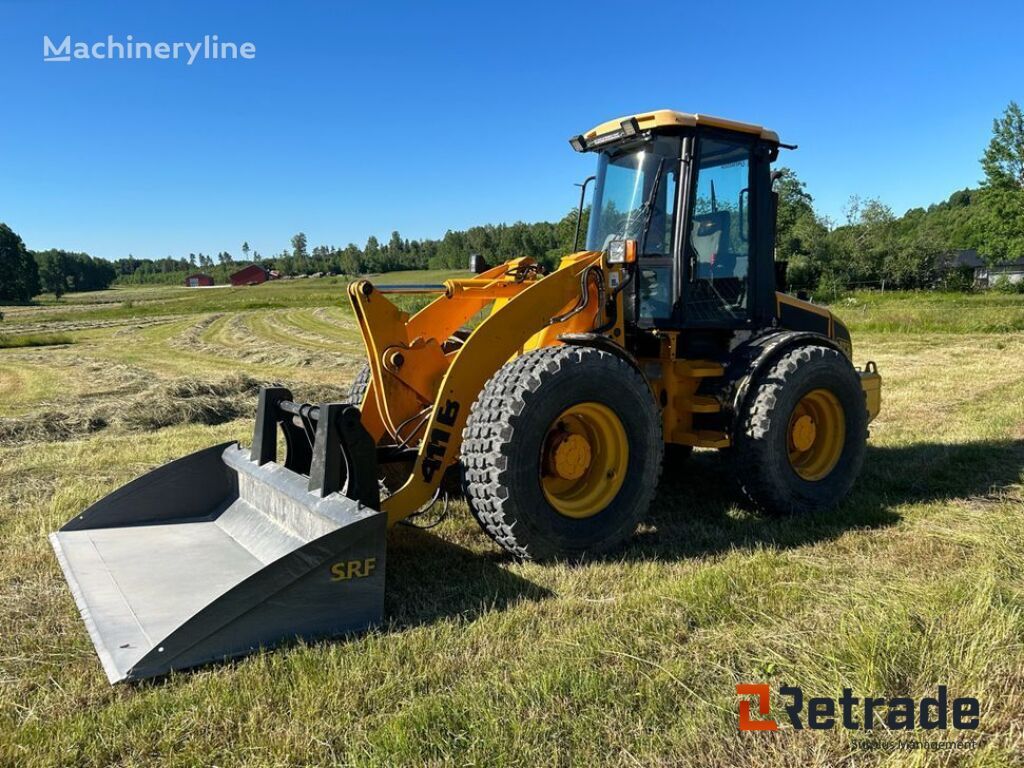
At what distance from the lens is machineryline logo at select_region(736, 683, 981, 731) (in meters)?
2.64

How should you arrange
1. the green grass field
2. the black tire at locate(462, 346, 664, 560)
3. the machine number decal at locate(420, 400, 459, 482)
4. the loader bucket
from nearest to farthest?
1. the green grass field
2. the loader bucket
3. the black tire at locate(462, 346, 664, 560)
4. the machine number decal at locate(420, 400, 459, 482)

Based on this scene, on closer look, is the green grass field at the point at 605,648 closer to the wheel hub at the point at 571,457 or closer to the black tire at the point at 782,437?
the black tire at the point at 782,437

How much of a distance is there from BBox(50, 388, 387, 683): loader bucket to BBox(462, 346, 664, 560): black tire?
61cm

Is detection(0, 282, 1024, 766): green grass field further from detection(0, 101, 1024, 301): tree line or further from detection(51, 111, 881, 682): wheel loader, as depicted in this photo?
detection(0, 101, 1024, 301): tree line

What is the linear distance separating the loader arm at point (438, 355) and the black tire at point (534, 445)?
0.52 feet

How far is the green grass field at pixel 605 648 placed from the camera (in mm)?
2566

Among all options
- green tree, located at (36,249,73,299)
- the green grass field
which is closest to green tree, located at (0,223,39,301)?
green tree, located at (36,249,73,299)

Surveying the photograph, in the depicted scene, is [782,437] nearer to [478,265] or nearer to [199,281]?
[478,265]

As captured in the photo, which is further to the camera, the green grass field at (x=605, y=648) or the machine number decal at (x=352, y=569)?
the machine number decal at (x=352, y=569)

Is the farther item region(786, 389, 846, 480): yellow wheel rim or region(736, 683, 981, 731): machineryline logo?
region(786, 389, 846, 480): yellow wheel rim

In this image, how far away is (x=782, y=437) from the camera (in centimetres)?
525

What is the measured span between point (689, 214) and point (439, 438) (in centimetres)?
243

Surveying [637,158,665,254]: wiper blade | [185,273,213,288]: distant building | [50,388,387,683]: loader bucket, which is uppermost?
[185,273,213,288]: distant building

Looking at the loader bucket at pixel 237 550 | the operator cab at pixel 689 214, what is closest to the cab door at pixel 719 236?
the operator cab at pixel 689 214
